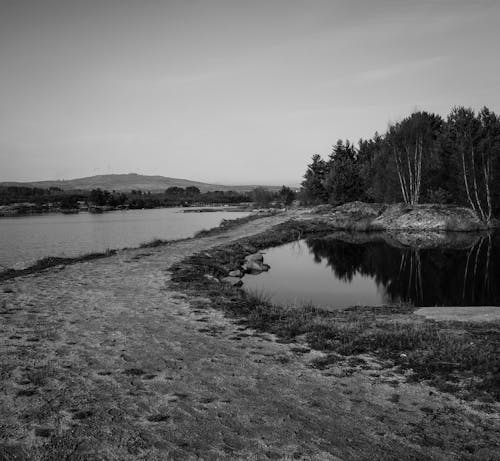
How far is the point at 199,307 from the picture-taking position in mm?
14180

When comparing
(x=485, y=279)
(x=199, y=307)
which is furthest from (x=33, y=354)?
(x=485, y=279)

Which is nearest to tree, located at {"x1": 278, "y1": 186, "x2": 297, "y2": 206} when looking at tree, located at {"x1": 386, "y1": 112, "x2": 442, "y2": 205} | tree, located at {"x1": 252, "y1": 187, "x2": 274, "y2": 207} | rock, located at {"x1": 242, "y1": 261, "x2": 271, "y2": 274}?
tree, located at {"x1": 252, "y1": 187, "x2": 274, "y2": 207}

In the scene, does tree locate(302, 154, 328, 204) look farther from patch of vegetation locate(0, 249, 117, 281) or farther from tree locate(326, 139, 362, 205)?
patch of vegetation locate(0, 249, 117, 281)

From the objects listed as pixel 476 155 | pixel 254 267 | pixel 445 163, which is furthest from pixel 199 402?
pixel 445 163

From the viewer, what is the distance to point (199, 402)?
7.21m

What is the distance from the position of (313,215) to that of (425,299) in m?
42.9

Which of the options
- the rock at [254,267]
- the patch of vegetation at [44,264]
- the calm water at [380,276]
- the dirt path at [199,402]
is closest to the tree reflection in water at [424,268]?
the calm water at [380,276]

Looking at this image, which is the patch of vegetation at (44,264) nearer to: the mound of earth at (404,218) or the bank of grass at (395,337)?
the bank of grass at (395,337)

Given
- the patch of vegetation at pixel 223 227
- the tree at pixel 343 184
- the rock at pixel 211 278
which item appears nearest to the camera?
the rock at pixel 211 278

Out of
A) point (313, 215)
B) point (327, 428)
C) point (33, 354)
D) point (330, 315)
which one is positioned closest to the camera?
point (327, 428)

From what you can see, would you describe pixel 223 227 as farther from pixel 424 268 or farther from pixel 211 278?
pixel 211 278

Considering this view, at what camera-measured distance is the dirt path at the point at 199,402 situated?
229 inches

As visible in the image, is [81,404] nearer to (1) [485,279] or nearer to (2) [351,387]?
(2) [351,387]

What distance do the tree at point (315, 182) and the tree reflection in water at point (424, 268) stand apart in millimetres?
45526
